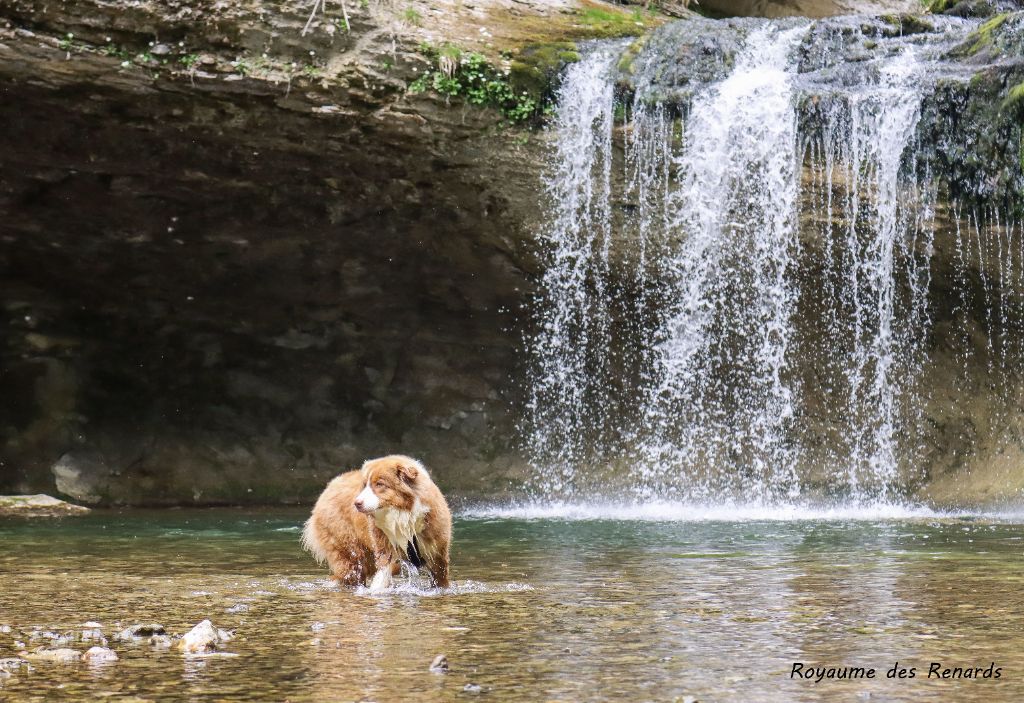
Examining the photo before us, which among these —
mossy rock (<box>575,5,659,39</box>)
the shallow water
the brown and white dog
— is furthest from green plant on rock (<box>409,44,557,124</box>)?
the brown and white dog

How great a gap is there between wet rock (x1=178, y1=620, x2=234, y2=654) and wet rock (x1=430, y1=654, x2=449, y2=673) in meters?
0.76

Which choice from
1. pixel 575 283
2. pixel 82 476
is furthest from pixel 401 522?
pixel 82 476

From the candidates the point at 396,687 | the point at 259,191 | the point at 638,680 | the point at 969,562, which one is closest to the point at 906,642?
the point at 638,680

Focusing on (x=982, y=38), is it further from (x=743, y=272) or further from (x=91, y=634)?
(x=91, y=634)

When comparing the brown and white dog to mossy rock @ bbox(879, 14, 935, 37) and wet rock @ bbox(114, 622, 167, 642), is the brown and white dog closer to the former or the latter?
wet rock @ bbox(114, 622, 167, 642)

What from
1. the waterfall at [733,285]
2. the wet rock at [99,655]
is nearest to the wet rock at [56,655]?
the wet rock at [99,655]

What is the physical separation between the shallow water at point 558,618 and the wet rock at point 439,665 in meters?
0.03

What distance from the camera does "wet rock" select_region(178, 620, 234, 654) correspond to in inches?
133

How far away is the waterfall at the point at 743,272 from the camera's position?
10766 mm

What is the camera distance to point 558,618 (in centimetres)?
400

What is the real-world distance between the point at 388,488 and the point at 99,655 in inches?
67.3

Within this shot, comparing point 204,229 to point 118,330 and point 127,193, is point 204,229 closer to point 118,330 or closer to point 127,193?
point 127,193

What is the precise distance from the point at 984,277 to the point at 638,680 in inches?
402

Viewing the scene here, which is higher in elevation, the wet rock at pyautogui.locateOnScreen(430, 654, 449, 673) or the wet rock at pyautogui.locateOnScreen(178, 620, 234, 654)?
the wet rock at pyautogui.locateOnScreen(430, 654, 449, 673)
